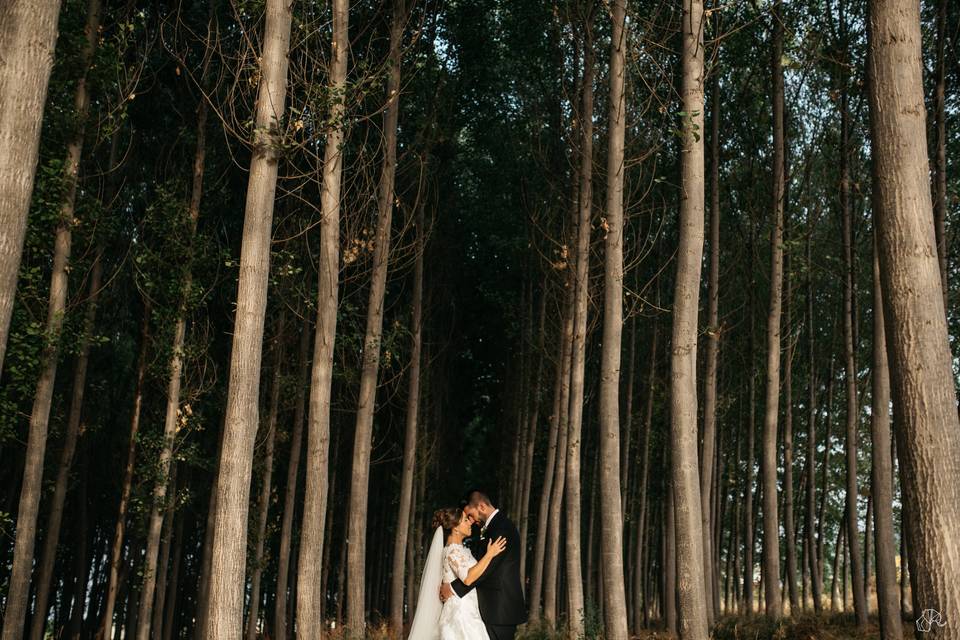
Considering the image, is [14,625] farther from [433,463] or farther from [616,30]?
[433,463]

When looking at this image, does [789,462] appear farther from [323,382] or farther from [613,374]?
[323,382]

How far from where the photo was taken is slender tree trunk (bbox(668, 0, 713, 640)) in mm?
8836

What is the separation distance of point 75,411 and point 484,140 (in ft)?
34.0

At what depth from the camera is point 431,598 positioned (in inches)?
392

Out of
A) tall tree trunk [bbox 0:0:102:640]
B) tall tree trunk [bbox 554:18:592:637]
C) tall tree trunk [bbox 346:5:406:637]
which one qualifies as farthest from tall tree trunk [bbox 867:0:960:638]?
tall tree trunk [bbox 0:0:102:640]

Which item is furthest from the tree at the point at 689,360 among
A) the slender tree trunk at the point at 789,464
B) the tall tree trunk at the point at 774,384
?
the slender tree trunk at the point at 789,464

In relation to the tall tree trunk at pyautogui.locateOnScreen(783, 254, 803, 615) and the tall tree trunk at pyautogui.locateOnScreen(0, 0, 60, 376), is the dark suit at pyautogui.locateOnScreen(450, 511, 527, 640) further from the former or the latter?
the tall tree trunk at pyautogui.locateOnScreen(783, 254, 803, 615)

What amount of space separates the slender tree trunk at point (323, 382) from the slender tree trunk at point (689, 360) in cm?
366

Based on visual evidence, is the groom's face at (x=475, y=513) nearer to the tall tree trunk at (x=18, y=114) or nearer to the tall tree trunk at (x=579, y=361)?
the tall tree trunk at (x=579, y=361)

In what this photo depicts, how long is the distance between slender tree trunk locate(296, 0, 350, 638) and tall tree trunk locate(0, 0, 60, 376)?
406 cm

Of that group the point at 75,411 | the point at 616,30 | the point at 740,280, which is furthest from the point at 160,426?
the point at 740,280

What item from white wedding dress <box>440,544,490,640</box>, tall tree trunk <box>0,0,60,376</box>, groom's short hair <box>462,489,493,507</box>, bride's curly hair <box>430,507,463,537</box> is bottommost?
white wedding dress <box>440,544,490,640</box>

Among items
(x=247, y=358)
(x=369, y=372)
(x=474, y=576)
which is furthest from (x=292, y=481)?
(x=247, y=358)

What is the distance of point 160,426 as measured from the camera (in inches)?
605
